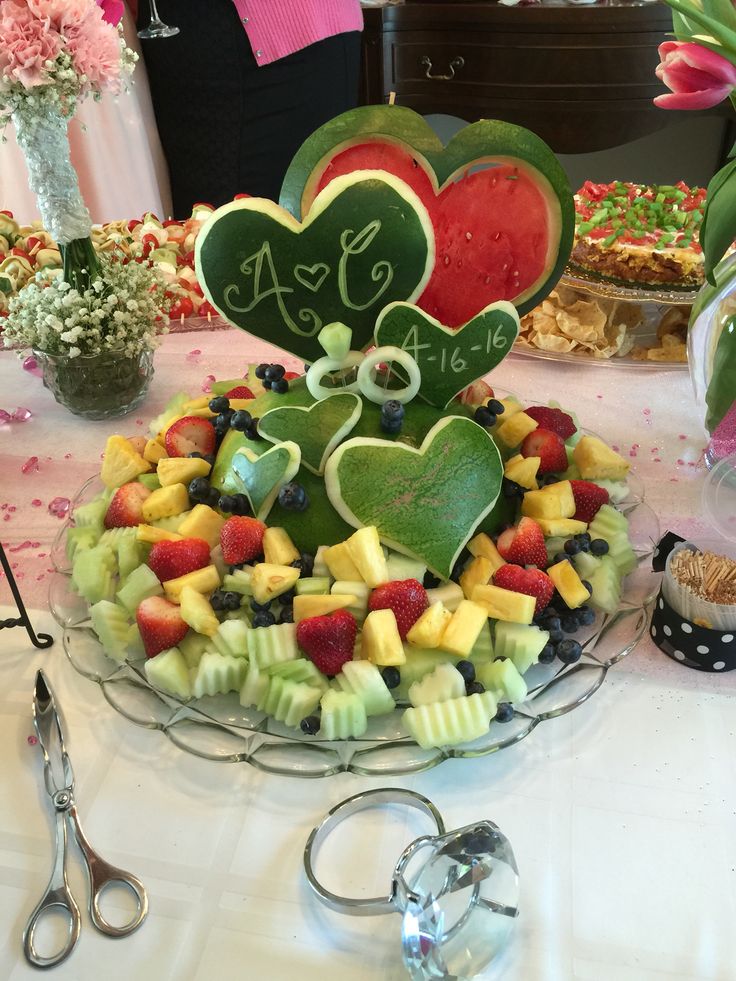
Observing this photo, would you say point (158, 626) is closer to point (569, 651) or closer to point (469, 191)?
point (569, 651)

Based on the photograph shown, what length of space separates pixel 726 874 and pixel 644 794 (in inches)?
4.2

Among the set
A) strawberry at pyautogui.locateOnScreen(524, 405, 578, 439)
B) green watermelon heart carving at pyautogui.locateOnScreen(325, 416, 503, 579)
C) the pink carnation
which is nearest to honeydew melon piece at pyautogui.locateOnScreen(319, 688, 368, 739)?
green watermelon heart carving at pyautogui.locateOnScreen(325, 416, 503, 579)

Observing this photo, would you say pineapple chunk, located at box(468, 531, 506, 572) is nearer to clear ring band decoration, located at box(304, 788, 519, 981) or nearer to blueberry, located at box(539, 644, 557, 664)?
blueberry, located at box(539, 644, 557, 664)

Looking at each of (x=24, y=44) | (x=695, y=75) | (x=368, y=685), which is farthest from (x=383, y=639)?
(x=24, y=44)

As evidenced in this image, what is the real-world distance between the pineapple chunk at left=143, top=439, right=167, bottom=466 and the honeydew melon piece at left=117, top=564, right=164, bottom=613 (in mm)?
253

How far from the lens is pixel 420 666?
37.3 inches

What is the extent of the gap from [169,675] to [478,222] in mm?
709

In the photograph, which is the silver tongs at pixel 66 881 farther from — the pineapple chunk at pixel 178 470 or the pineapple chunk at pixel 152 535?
the pineapple chunk at pixel 178 470

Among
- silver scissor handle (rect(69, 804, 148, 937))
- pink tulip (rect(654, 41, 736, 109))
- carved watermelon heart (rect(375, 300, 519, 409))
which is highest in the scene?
pink tulip (rect(654, 41, 736, 109))

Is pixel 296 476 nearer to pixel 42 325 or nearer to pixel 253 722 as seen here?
pixel 253 722

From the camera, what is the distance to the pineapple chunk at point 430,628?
37.1 inches

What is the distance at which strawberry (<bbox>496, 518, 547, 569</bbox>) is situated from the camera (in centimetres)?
105

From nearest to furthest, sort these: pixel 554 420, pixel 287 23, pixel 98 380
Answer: pixel 554 420
pixel 98 380
pixel 287 23

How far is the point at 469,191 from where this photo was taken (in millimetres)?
1112
